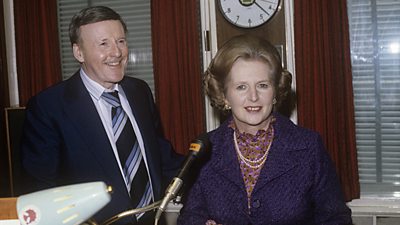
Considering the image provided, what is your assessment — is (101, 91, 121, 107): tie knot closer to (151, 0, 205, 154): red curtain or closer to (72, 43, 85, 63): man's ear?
(72, 43, 85, 63): man's ear

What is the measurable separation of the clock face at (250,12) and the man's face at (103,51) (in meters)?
1.61

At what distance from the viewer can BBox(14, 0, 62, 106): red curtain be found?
350 cm

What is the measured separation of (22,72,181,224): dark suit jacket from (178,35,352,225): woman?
0.98 feet

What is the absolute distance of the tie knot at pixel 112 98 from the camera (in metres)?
1.67

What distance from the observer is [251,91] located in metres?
1.49

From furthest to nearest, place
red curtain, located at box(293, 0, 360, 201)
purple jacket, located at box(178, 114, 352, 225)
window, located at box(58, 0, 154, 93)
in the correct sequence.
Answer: window, located at box(58, 0, 154, 93) → red curtain, located at box(293, 0, 360, 201) → purple jacket, located at box(178, 114, 352, 225)

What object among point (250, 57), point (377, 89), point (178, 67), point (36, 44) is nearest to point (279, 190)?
point (250, 57)

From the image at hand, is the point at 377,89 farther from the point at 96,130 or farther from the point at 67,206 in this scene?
the point at 67,206

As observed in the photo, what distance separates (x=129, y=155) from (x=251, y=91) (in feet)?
1.71

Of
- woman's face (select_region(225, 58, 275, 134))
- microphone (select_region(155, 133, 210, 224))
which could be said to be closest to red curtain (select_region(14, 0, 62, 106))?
woman's face (select_region(225, 58, 275, 134))

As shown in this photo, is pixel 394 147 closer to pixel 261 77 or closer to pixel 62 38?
pixel 261 77

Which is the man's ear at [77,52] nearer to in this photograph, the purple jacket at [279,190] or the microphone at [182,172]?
the purple jacket at [279,190]

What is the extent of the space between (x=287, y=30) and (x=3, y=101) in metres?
2.29

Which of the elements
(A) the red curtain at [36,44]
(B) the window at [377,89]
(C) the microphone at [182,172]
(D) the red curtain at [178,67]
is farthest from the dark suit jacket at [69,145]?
(B) the window at [377,89]
